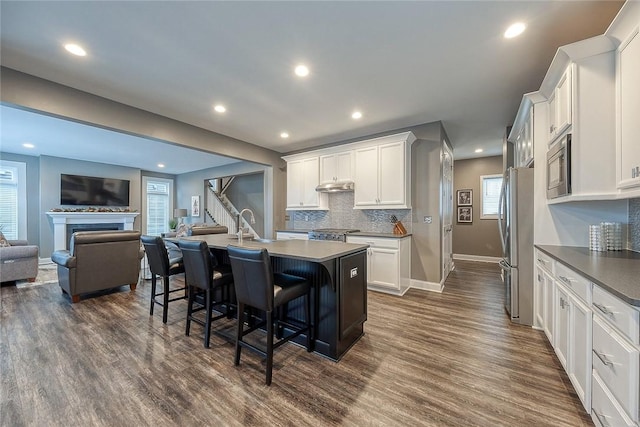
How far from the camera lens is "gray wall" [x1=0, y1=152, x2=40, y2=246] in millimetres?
6410

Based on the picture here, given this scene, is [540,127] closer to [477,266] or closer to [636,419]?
[636,419]

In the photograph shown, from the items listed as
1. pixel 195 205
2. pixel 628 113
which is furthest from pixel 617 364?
pixel 195 205

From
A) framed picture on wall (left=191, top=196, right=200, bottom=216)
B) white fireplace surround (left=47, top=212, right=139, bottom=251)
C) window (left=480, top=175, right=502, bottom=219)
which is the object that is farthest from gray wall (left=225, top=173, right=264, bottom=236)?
window (left=480, top=175, right=502, bottom=219)

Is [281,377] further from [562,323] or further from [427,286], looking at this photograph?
[427,286]

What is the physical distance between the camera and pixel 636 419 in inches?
40.8

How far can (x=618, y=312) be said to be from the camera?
117 cm

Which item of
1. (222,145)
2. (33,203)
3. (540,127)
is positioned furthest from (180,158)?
(540,127)

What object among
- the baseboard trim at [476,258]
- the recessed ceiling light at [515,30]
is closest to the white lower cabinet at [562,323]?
the recessed ceiling light at [515,30]

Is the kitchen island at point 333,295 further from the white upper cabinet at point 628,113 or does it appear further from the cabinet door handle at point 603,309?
the white upper cabinet at point 628,113

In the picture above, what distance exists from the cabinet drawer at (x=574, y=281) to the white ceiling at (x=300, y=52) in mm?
1909

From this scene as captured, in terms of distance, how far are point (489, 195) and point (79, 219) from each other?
10.8m

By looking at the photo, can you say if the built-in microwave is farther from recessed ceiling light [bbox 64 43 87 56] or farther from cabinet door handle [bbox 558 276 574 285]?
recessed ceiling light [bbox 64 43 87 56]

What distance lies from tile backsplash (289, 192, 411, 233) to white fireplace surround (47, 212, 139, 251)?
5692 mm

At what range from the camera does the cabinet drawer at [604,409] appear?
45.4 inches
